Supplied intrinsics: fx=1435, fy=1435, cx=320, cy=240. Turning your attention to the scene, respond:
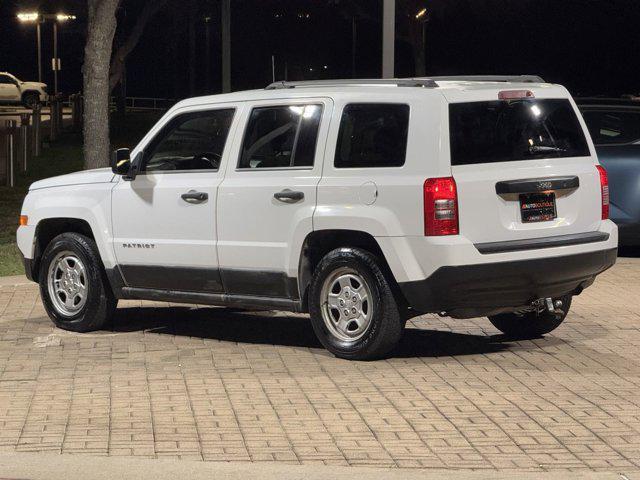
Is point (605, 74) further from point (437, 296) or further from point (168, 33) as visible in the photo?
point (437, 296)

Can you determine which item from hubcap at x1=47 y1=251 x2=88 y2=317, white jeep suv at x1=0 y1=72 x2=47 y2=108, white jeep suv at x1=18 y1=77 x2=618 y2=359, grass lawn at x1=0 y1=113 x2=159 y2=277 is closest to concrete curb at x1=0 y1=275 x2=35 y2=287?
grass lawn at x1=0 y1=113 x2=159 y2=277

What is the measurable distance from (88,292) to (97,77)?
8.23m

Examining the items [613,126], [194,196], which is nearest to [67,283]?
[194,196]

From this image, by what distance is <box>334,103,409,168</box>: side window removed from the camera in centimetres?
923

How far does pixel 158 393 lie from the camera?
8.49 meters

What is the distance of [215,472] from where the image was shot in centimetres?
649

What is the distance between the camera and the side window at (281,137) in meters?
9.72

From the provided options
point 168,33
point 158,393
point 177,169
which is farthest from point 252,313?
point 168,33

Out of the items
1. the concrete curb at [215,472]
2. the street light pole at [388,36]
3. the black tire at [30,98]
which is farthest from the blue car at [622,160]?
the black tire at [30,98]

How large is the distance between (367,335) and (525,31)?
2542 inches

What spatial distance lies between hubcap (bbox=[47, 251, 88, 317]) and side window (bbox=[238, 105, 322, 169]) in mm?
1795

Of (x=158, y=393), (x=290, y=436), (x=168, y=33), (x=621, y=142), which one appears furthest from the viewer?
(x=168, y=33)

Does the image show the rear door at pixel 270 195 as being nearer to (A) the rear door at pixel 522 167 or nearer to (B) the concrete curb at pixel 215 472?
(A) the rear door at pixel 522 167

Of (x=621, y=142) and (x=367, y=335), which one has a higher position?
(x=621, y=142)
